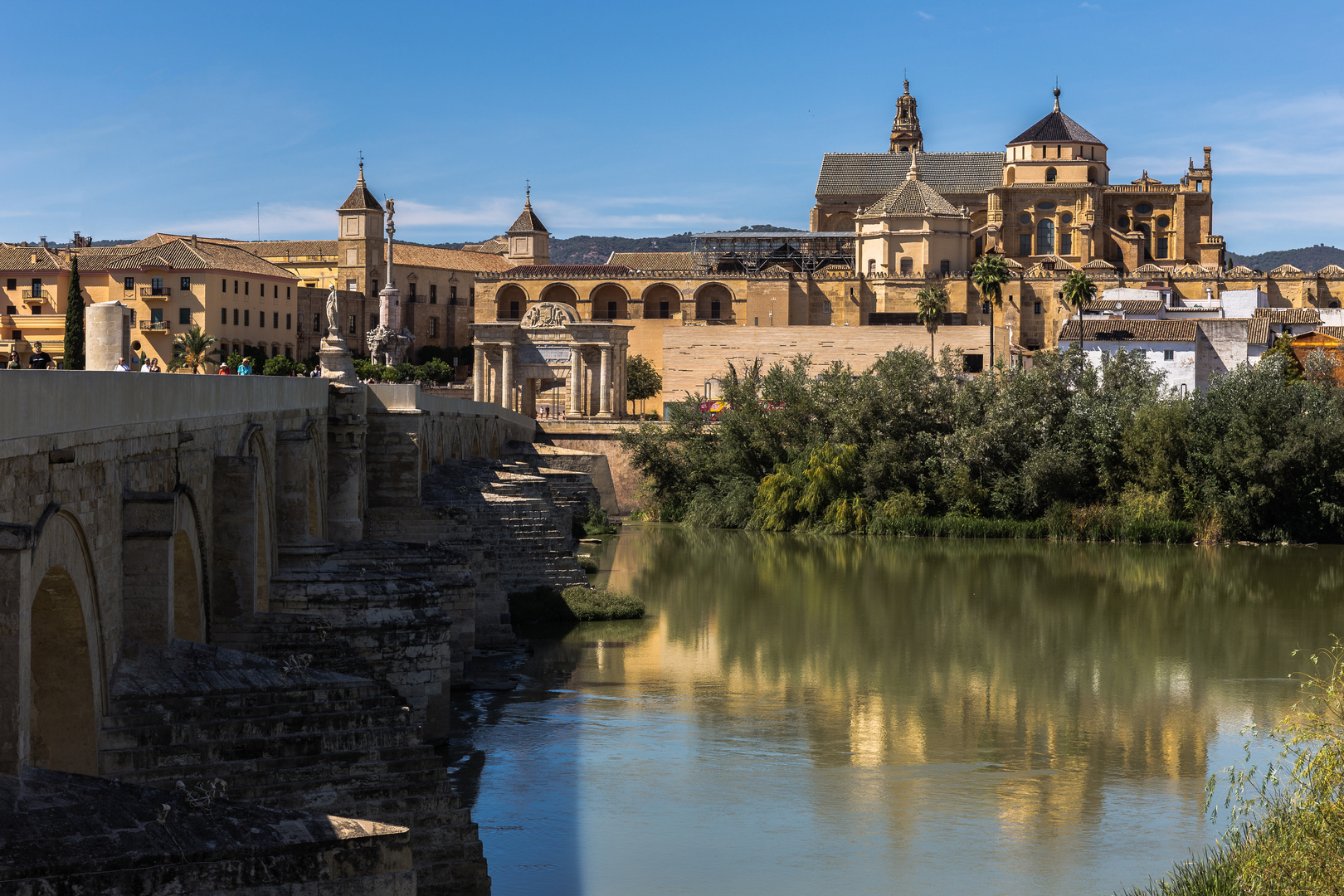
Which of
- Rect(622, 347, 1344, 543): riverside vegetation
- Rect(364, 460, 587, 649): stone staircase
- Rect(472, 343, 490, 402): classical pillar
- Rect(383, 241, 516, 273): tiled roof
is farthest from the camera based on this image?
Rect(383, 241, 516, 273): tiled roof

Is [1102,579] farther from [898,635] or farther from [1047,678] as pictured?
A: [1047,678]

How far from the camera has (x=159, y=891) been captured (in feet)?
23.0

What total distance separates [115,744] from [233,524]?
4153 mm

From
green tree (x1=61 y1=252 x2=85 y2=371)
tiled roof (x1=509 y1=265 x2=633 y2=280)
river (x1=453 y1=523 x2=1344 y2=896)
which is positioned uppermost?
tiled roof (x1=509 y1=265 x2=633 y2=280)

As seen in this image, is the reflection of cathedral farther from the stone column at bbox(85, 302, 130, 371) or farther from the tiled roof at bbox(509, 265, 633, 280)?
the stone column at bbox(85, 302, 130, 371)

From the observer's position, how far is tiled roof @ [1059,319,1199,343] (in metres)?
54.6

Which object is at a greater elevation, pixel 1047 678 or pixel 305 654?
pixel 305 654

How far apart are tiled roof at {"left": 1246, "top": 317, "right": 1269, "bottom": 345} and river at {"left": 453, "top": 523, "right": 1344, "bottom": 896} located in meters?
25.2

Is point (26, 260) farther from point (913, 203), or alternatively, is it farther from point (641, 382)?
point (913, 203)

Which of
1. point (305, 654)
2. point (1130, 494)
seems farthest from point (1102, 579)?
point (305, 654)

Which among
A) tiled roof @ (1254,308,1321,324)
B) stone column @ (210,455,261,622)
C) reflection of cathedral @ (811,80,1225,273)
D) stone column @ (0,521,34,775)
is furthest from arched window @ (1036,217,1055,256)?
stone column @ (0,521,34,775)

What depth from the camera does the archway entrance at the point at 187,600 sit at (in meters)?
11.9

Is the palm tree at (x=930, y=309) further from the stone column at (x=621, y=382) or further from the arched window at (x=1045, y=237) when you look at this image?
the stone column at (x=621, y=382)

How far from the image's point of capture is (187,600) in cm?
1221
